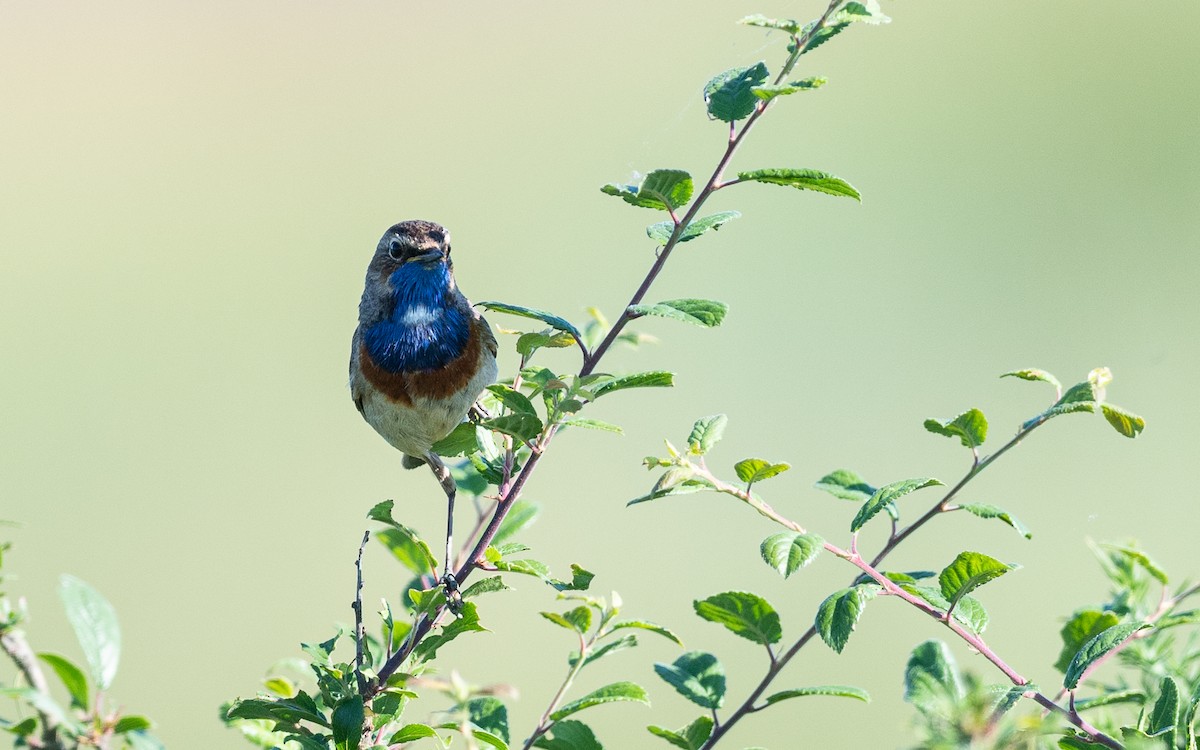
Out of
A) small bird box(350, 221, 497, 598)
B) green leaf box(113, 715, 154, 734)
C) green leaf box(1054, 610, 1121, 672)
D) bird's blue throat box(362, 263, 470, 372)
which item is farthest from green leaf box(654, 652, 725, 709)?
bird's blue throat box(362, 263, 470, 372)

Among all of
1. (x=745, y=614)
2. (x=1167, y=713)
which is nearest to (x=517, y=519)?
(x=745, y=614)

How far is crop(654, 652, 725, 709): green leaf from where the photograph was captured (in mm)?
2016

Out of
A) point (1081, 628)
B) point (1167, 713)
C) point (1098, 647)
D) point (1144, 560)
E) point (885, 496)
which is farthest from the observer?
point (1144, 560)

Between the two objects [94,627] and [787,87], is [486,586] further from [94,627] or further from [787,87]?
[787,87]

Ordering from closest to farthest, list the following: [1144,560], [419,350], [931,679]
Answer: [931,679] < [1144,560] < [419,350]

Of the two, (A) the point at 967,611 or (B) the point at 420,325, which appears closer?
(A) the point at 967,611

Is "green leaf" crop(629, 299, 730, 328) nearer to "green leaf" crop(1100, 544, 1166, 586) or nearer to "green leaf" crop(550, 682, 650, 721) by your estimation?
"green leaf" crop(550, 682, 650, 721)

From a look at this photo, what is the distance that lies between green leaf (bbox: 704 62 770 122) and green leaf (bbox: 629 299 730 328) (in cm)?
30

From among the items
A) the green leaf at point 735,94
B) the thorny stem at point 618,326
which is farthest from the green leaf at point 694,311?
the green leaf at point 735,94

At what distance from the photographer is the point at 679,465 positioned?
6.18ft

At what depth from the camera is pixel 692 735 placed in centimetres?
190

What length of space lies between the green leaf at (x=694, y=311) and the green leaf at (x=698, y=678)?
0.58 m

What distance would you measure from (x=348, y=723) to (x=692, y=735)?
545mm

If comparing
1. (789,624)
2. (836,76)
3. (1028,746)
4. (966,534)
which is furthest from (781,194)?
(1028,746)
